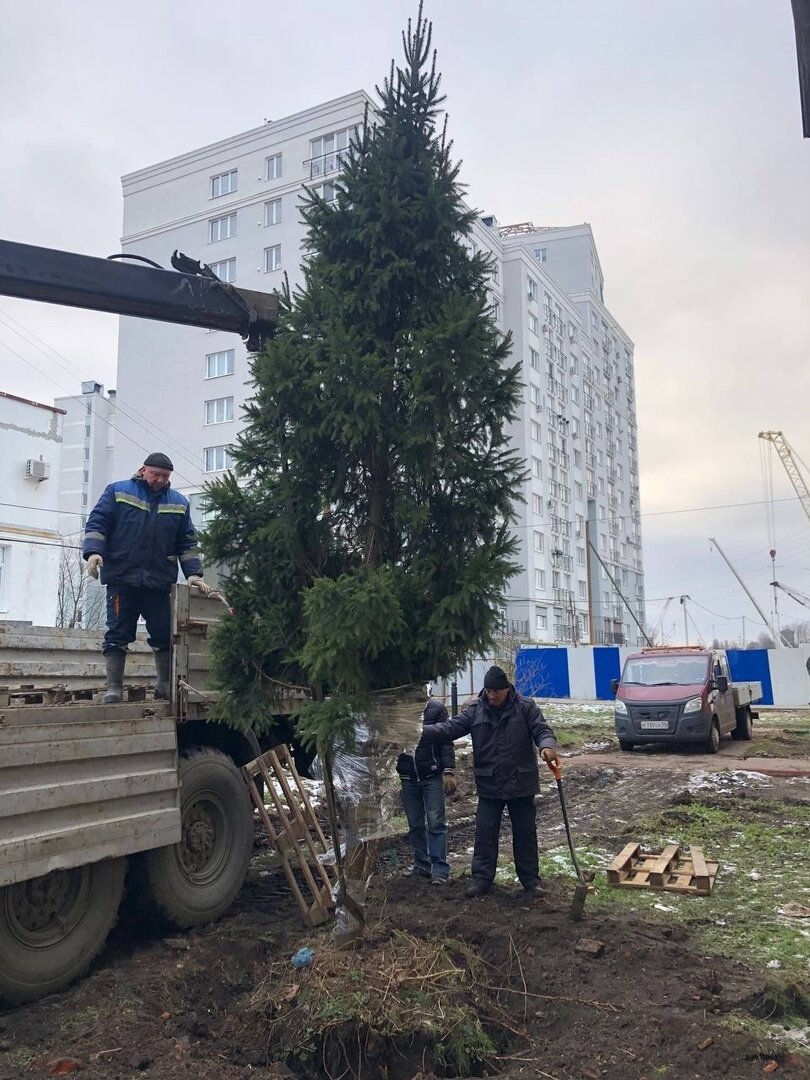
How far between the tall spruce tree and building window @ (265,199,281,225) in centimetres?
3593

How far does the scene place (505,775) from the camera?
658 cm

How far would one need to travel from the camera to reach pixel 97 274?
23.6 ft

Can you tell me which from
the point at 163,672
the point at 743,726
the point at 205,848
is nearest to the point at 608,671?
the point at 743,726

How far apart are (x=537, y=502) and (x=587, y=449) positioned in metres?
11.7

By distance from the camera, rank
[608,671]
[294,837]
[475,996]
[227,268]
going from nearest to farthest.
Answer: [475,996] < [294,837] < [608,671] < [227,268]

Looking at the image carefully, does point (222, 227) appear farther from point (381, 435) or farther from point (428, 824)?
point (381, 435)

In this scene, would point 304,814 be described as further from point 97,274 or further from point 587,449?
point 587,449

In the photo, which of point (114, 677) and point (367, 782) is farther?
point (114, 677)

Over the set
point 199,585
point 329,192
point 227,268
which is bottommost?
point 199,585

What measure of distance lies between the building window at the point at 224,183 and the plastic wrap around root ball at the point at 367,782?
4019cm

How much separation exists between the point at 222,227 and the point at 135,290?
36141 millimetres

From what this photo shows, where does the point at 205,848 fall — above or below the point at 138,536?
below

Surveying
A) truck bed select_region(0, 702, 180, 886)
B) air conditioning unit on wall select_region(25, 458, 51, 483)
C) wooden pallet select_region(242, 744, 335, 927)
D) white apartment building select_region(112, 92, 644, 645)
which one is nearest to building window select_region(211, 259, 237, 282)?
white apartment building select_region(112, 92, 644, 645)

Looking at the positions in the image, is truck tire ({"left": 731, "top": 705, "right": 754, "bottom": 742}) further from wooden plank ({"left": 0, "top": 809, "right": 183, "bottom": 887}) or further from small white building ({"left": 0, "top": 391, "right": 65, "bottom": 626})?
small white building ({"left": 0, "top": 391, "right": 65, "bottom": 626})
